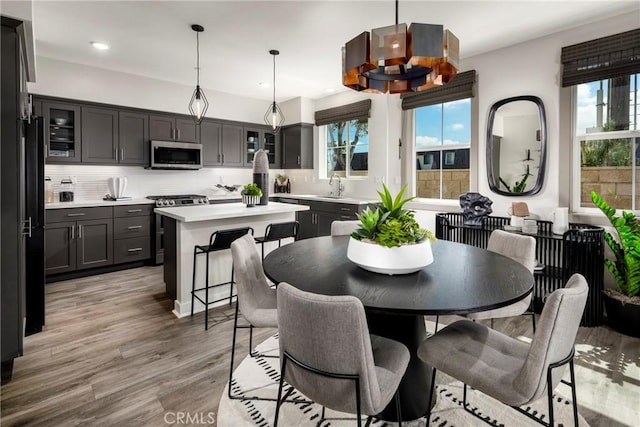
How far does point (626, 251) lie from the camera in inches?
112

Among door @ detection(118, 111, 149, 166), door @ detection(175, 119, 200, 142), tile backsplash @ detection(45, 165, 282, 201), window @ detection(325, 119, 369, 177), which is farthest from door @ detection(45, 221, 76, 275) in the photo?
window @ detection(325, 119, 369, 177)

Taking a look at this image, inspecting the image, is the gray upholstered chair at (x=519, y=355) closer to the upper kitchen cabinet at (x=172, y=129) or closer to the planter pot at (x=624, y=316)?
the planter pot at (x=624, y=316)

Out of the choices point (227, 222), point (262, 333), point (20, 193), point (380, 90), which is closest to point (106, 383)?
point (262, 333)

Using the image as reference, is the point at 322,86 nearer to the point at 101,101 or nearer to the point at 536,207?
the point at 101,101

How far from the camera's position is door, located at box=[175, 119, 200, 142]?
543 cm

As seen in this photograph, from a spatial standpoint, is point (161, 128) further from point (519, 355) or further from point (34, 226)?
point (519, 355)

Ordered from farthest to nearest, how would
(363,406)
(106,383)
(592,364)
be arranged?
1. (592,364)
2. (106,383)
3. (363,406)

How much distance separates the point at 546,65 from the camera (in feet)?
11.5

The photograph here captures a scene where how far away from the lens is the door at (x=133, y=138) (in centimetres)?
489

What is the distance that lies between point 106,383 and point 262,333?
1.09 m

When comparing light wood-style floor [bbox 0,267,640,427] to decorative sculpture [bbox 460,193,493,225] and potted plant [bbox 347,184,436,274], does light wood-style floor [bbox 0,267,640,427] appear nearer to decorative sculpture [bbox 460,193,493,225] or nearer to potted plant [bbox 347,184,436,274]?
decorative sculpture [bbox 460,193,493,225]

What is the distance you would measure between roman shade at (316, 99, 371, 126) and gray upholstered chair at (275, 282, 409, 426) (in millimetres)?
4572

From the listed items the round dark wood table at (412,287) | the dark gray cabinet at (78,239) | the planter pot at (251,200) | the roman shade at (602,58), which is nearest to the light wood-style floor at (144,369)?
the round dark wood table at (412,287)

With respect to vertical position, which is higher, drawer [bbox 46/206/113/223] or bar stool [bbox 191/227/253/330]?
drawer [bbox 46/206/113/223]
